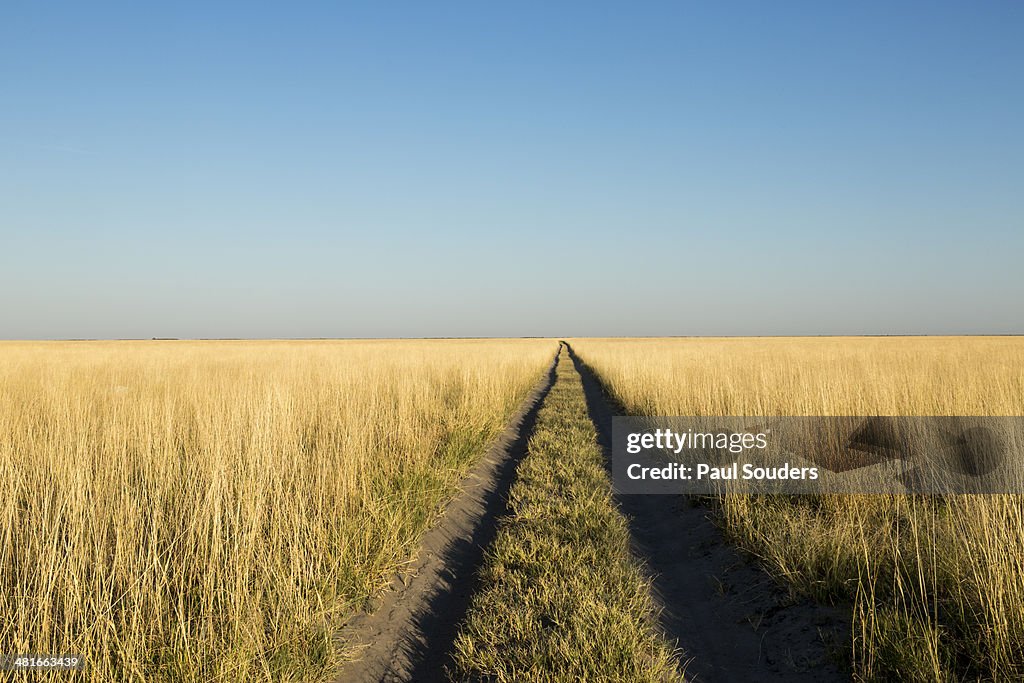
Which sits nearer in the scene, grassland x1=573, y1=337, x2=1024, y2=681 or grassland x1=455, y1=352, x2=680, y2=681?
grassland x1=573, y1=337, x2=1024, y2=681

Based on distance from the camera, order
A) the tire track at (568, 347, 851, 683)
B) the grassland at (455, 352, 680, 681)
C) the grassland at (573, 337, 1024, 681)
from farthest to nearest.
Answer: the tire track at (568, 347, 851, 683), the grassland at (455, 352, 680, 681), the grassland at (573, 337, 1024, 681)

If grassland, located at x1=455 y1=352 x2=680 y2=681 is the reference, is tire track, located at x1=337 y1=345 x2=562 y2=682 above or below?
below

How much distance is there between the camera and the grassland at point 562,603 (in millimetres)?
3258

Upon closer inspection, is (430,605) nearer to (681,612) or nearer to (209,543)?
(209,543)

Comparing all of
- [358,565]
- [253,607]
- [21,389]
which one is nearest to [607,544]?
[358,565]

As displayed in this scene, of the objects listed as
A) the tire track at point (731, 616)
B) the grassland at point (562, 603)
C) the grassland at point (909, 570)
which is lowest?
the tire track at point (731, 616)

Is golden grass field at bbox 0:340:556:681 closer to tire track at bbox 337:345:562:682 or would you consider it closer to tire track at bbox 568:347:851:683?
tire track at bbox 337:345:562:682

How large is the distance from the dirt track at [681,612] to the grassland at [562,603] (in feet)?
0.75

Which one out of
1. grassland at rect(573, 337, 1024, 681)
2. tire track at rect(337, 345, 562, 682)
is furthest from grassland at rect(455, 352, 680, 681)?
grassland at rect(573, 337, 1024, 681)

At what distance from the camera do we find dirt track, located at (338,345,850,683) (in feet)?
11.7

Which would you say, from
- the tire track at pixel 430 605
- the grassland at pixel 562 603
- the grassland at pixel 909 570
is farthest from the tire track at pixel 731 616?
the tire track at pixel 430 605

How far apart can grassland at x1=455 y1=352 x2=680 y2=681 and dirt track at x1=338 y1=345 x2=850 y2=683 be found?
0.23 metres

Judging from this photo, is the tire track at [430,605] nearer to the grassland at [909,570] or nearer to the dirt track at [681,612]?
the dirt track at [681,612]

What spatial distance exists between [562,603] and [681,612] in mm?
1176
